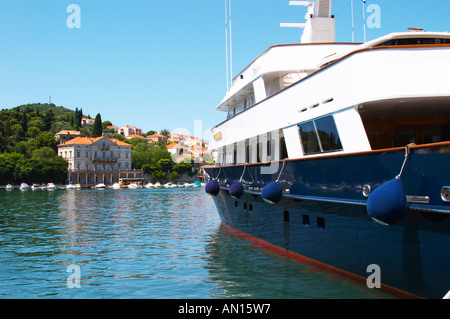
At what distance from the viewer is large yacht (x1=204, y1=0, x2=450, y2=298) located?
760 centimetres

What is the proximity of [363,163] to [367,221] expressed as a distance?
1.05 metres

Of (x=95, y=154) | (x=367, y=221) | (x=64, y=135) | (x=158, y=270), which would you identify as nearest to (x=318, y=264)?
(x=367, y=221)

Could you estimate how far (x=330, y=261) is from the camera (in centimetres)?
1056

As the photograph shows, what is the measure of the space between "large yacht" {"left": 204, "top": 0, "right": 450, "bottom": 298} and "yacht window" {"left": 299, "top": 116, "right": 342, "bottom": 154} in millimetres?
25

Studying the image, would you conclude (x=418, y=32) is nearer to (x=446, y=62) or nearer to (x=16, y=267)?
(x=446, y=62)

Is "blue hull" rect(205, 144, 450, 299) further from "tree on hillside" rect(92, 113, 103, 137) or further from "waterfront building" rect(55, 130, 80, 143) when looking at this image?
"waterfront building" rect(55, 130, 80, 143)

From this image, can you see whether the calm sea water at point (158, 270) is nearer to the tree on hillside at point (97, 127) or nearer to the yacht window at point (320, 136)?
the yacht window at point (320, 136)

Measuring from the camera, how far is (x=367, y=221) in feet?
29.2

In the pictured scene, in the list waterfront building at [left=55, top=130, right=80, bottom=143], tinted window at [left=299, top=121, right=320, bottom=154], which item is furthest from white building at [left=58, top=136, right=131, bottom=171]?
tinted window at [left=299, top=121, right=320, bottom=154]

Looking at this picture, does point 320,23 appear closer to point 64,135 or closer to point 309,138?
point 309,138

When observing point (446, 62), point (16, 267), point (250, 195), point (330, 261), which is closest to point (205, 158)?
point (250, 195)

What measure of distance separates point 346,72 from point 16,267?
33.7 ft

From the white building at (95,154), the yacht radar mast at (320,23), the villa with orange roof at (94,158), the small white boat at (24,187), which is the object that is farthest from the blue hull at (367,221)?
the white building at (95,154)

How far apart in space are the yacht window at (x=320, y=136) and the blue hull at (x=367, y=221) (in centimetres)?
57
